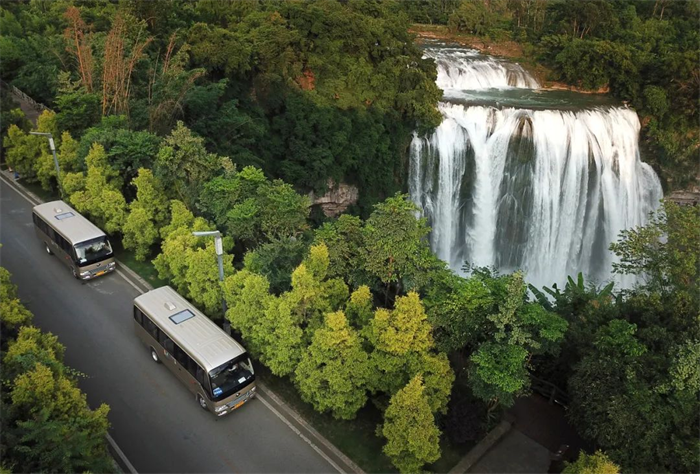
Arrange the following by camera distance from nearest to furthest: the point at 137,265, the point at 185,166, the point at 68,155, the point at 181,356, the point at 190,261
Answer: the point at 181,356
the point at 190,261
the point at 185,166
the point at 137,265
the point at 68,155

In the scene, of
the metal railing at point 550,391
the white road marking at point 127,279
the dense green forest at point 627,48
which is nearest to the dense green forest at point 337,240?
the metal railing at point 550,391

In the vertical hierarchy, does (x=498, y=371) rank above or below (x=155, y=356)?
above

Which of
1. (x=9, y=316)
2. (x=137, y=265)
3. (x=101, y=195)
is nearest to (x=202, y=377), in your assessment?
(x=9, y=316)

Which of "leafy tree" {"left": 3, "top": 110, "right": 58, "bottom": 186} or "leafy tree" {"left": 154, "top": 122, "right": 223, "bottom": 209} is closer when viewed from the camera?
"leafy tree" {"left": 154, "top": 122, "right": 223, "bottom": 209}

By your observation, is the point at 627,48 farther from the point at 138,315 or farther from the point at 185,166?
the point at 138,315

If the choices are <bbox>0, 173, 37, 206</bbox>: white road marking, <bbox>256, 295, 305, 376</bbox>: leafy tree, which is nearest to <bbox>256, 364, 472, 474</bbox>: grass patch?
<bbox>256, 295, 305, 376</bbox>: leafy tree

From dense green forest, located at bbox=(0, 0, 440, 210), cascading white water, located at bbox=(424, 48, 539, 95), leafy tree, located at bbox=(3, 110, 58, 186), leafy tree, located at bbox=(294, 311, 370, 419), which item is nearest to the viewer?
leafy tree, located at bbox=(294, 311, 370, 419)

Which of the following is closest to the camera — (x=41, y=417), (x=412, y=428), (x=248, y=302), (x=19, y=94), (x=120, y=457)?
(x=41, y=417)

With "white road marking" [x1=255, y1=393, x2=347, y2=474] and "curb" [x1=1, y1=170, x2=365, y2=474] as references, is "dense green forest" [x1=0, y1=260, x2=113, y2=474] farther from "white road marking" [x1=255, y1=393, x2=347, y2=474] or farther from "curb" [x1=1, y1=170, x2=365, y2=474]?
"white road marking" [x1=255, y1=393, x2=347, y2=474]
